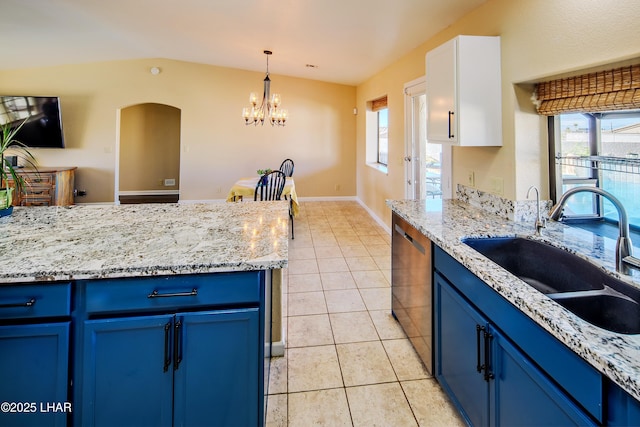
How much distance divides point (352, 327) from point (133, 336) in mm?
1559

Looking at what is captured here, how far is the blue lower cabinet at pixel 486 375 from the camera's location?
0.94 m

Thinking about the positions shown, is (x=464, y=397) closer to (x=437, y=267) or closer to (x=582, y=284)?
(x=437, y=267)

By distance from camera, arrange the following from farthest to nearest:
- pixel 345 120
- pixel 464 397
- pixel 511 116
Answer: pixel 345 120 < pixel 511 116 < pixel 464 397

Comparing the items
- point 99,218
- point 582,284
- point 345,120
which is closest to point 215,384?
point 99,218

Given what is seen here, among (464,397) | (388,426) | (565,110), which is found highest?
(565,110)

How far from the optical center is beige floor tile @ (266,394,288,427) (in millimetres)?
1575

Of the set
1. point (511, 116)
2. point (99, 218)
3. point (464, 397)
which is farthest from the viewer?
point (511, 116)

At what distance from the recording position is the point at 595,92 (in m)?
1.55

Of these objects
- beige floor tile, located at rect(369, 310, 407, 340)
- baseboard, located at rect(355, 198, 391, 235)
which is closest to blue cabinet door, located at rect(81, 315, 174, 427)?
beige floor tile, located at rect(369, 310, 407, 340)

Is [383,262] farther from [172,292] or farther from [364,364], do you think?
[172,292]

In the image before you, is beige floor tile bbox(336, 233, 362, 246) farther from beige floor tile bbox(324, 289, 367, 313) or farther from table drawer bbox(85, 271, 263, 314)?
table drawer bbox(85, 271, 263, 314)

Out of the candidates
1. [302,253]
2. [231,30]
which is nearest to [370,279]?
[302,253]

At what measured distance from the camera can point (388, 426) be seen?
61.1 inches

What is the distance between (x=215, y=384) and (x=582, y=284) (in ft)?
4.84
